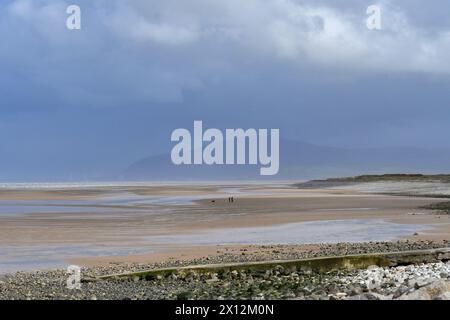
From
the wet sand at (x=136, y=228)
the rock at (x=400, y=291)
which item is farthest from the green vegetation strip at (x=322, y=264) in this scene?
the wet sand at (x=136, y=228)

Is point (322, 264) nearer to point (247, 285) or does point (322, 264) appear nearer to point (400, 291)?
point (247, 285)

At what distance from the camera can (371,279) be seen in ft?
43.9

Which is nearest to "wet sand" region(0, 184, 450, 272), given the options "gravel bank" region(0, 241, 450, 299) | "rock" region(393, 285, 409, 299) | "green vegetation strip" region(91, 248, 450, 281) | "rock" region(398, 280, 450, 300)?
"gravel bank" region(0, 241, 450, 299)

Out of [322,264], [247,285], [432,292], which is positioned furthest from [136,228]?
[432,292]

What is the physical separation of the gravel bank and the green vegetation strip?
0.15 m

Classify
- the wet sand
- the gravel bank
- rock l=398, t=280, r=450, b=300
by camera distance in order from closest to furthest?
rock l=398, t=280, r=450, b=300, the gravel bank, the wet sand

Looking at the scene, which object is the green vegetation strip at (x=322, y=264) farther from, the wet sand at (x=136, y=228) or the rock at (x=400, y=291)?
the wet sand at (x=136, y=228)

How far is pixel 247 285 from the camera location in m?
13.8

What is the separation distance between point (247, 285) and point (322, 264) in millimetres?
2587

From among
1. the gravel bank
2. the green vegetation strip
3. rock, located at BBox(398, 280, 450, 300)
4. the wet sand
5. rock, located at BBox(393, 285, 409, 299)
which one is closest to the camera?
rock, located at BBox(398, 280, 450, 300)

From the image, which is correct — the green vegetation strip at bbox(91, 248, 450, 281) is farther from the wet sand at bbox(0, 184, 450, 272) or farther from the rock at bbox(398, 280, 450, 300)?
the rock at bbox(398, 280, 450, 300)

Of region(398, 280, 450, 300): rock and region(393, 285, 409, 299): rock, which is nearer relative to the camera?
region(398, 280, 450, 300): rock

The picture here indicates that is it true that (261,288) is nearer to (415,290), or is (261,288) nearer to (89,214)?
(415,290)

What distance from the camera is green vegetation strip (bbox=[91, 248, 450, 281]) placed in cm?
1500
